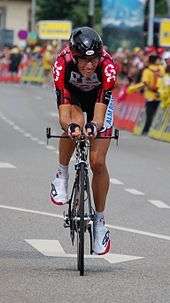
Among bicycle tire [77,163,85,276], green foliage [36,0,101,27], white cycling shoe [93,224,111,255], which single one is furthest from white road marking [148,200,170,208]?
green foliage [36,0,101,27]

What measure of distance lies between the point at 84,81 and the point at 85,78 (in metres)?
0.04

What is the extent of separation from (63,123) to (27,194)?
6031 millimetres

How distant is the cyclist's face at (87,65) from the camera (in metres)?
9.24

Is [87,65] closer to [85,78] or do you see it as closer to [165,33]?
[85,78]

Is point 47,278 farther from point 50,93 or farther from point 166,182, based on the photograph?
point 50,93

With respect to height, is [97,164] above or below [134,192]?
above

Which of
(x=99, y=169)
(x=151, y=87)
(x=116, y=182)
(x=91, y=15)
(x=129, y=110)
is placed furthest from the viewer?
(x=91, y=15)

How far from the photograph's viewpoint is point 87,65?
926 centimetres

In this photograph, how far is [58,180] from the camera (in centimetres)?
1008

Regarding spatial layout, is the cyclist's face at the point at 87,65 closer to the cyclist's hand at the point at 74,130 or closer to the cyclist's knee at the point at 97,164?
the cyclist's hand at the point at 74,130

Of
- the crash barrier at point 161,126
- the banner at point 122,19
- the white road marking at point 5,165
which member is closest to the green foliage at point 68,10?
the banner at point 122,19

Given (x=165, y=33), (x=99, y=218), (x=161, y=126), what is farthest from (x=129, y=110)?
(x=99, y=218)

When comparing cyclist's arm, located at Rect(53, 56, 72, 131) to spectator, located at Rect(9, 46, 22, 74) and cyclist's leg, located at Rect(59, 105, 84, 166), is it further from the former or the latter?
spectator, located at Rect(9, 46, 22, 74)

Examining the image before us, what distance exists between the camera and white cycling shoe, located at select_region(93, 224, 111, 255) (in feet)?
31.8
